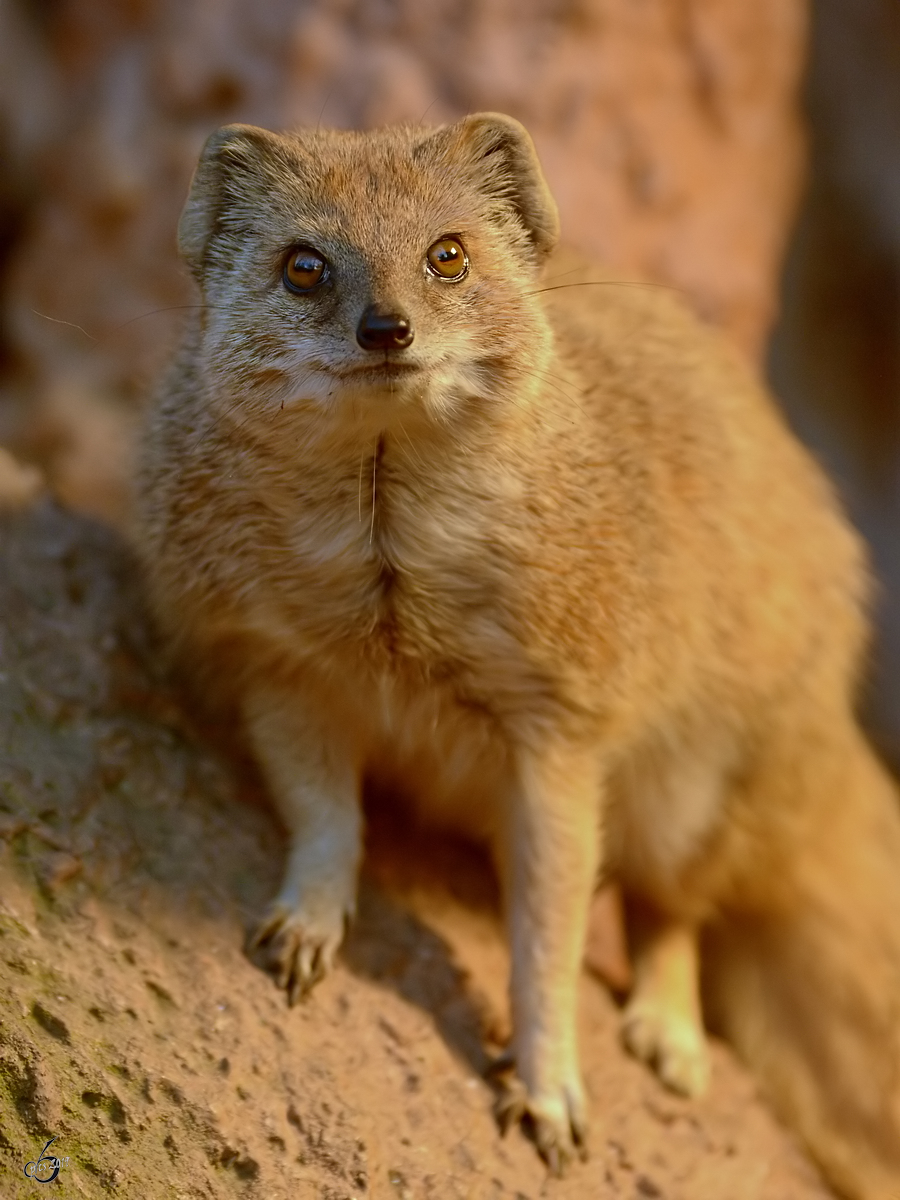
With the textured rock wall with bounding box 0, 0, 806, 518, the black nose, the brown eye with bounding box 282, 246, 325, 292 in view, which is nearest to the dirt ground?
the brown eye with bounding box 282, 246, 325, 292

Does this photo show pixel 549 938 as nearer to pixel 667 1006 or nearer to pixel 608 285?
pixel 667 1006

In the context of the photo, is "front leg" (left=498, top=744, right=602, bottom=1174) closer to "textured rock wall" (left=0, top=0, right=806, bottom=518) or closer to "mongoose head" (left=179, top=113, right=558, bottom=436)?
"mongoose head" (left=179, top=113, right=558, bottom=436)

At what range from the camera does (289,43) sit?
339cm

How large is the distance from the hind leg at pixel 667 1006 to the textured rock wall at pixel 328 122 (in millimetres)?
1709

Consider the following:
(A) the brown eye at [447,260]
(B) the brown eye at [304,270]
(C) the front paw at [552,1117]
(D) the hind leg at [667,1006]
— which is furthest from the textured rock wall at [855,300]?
(B) the brown eye at [304,270]

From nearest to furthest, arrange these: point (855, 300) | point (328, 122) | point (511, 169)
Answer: point (511, 169) < point (328, 122) < point (855, 300)

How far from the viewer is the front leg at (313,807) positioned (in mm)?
2121

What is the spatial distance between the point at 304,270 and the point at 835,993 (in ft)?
5.96

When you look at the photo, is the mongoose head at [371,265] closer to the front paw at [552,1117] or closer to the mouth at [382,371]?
the mouth at [382,371]

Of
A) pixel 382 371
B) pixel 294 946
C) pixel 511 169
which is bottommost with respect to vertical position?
pixel 294 946

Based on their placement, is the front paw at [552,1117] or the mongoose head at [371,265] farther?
the front paw at [552,1117]

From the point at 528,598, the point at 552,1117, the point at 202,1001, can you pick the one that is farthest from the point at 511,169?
the point at 552,1117

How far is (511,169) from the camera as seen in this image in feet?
6.41

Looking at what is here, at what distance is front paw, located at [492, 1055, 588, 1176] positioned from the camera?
→ 2061mm
